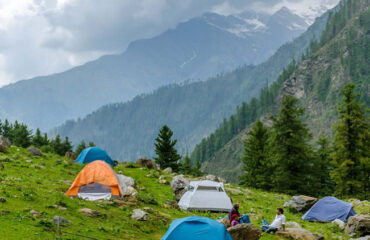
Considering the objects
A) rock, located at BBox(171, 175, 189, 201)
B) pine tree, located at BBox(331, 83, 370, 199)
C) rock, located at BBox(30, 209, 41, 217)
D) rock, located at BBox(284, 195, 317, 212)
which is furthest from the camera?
pine tree, located at BBox(331, 83, 370, 199)

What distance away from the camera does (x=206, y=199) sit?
88.1 feet

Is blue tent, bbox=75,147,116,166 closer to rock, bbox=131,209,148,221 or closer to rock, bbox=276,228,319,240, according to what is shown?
rock, bbox=131,209,148,221

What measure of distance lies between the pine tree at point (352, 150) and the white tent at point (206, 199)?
20845mm

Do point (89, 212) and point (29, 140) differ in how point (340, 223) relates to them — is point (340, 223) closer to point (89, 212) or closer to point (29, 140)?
point (89, 212)

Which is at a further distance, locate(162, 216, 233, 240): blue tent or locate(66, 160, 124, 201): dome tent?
locate(66, 160, 124, 201): dome tent

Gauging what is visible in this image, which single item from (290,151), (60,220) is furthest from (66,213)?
(290,151)

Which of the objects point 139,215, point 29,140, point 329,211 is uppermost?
point 29,140

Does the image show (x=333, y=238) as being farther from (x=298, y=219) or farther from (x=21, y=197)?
(x=21, y=197)

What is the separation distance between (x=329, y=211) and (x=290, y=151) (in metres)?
19.0

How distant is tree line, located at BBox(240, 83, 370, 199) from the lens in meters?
41.0

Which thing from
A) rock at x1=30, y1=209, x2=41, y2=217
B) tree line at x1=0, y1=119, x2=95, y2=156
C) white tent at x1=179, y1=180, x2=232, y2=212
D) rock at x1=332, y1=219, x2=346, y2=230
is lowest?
rock at x1=332, y1=219, x2=346, y2=230

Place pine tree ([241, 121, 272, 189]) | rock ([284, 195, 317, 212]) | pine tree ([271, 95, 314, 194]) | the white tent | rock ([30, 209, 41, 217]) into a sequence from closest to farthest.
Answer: rock ([30, 209, 41, 217]), the white tent, rock ([284, 195, 317, 212]), pine tree ([271, 95, 314, 194]), pine tree ([241, 121, 272, 189])

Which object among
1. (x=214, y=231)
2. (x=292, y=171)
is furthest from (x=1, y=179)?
(x=292, y=171)

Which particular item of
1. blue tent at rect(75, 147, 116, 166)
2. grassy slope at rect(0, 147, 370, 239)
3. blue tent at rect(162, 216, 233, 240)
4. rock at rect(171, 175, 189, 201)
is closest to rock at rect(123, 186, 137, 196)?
grassy slope at rect(0, 147, 370, 239)
